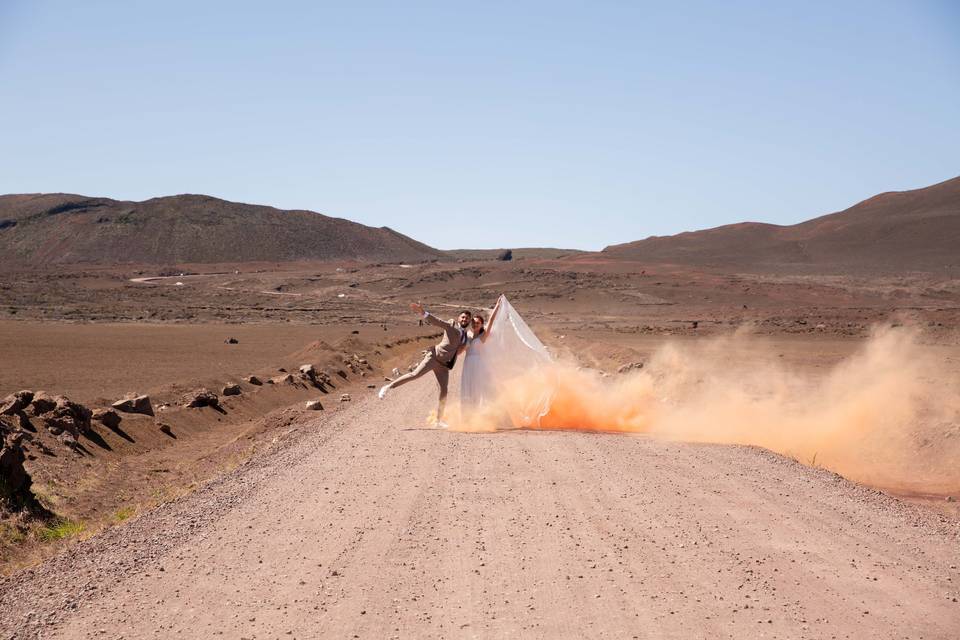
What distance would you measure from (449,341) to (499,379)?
46.1 inches

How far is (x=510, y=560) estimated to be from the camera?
812 cm

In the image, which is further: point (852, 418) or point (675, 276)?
point (675, 276)

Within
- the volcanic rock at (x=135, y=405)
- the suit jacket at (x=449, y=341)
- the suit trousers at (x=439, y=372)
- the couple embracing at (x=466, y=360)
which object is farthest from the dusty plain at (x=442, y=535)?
the suit jacket at (x=449, y=341)

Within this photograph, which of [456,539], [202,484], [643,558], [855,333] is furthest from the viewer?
[855,333]

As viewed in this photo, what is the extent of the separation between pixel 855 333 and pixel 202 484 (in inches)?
1984

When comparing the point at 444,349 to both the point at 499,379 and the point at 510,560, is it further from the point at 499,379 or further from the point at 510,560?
the point at 510,560

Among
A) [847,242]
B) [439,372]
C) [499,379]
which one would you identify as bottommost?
[499,379]

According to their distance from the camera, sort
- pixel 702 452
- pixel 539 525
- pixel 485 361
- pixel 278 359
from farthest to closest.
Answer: pixel 278 359, pixel 485 361, pixel 702 452, pixel 539 525

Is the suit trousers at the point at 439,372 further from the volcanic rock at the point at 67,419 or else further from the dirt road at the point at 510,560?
the volcanic rock at the point at 67,419

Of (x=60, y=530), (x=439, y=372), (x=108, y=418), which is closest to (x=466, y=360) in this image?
(x=439, y=372)

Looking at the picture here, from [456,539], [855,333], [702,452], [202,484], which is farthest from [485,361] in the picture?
[855,333]

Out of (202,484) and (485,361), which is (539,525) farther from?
(485,361)

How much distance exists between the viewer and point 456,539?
8.79 meters

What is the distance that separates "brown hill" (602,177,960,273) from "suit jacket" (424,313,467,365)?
3958 inches
